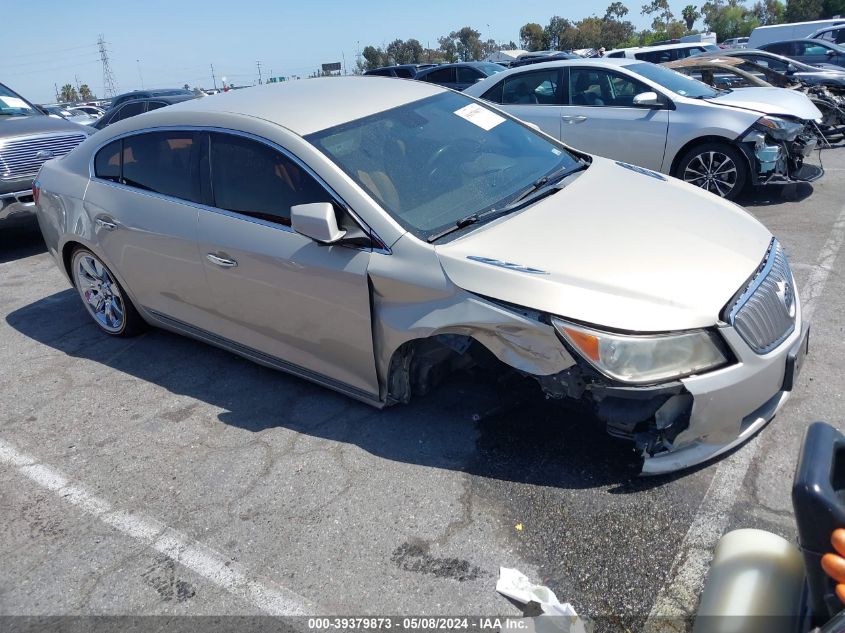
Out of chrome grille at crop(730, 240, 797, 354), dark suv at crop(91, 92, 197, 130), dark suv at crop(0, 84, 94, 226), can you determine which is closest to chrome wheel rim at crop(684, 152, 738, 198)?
chrome grille at crop(730, 240, 797, 354)

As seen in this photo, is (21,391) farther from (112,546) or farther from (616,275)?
(616,275)

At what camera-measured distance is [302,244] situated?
3271 millimetres

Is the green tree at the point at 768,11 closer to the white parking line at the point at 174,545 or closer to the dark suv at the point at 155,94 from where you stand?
the dark suv at the point at 155,94

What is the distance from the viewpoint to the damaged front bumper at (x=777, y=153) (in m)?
6.57

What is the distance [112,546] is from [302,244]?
1.60 m

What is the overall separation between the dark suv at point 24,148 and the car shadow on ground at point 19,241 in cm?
14

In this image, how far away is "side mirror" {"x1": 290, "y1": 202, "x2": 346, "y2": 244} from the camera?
9.96ft

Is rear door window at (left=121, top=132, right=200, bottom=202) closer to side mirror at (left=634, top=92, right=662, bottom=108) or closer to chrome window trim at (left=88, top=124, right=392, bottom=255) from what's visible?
chrome window trim at (left=88, top=124, right=392, bottom=255)

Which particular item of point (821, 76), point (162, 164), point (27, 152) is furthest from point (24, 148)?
point (821, 76)

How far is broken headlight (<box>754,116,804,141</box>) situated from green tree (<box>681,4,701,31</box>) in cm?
7528

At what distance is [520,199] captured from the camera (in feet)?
11.2

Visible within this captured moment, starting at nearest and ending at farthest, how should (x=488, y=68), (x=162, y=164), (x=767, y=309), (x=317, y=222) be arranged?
(x=767, y=309) < (x=317, y=222) < (x=162, y=164) < (x=488, y=68)

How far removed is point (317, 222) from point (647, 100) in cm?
513

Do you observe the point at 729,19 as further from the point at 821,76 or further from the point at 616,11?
the point at 821,76
